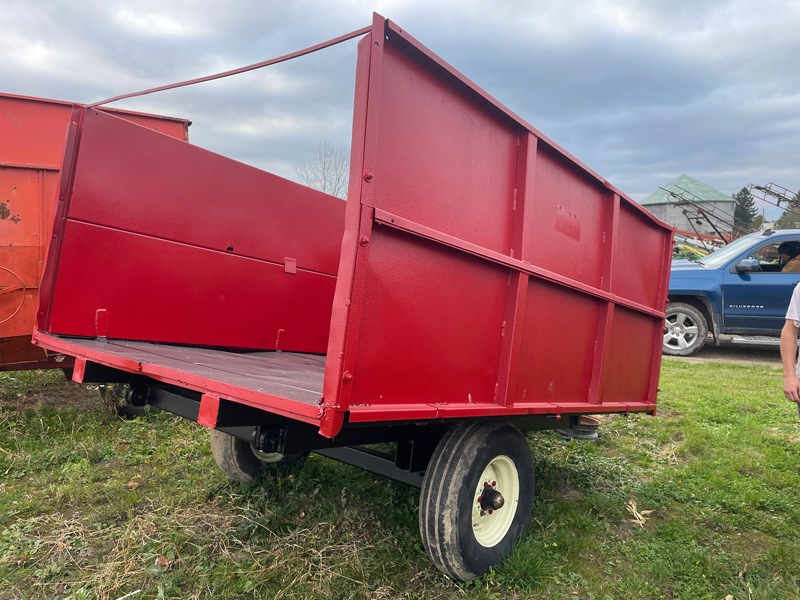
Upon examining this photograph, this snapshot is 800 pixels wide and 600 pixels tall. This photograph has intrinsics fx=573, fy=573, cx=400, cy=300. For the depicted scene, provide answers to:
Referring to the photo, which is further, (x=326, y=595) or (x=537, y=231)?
(x=537, y=231)

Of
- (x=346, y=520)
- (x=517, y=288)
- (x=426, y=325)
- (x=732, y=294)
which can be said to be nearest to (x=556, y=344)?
(x=517, y=288)

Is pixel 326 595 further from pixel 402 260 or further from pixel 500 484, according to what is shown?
pixel 402 260

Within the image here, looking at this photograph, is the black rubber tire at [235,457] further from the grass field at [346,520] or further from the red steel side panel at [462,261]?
the red steel side panel at [462,261]

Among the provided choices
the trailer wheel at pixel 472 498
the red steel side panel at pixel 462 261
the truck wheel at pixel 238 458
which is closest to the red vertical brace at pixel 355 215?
the red steel side panel at pixel 462 261

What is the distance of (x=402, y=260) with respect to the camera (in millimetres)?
2330

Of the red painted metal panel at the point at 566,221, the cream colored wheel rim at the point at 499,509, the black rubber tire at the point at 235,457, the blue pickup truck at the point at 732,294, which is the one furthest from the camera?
the blue pickup truck at the point at 732,294

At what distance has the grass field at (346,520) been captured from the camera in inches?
→ 111

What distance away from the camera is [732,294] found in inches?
354

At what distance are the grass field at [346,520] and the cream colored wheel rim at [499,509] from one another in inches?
6.2

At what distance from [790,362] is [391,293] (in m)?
2.57

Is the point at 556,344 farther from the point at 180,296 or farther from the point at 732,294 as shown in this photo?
the point at 732,294

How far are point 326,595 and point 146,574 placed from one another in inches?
35.2

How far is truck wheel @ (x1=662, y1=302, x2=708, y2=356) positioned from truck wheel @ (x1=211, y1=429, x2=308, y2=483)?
7586mm

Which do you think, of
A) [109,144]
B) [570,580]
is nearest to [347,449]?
[570,580]
